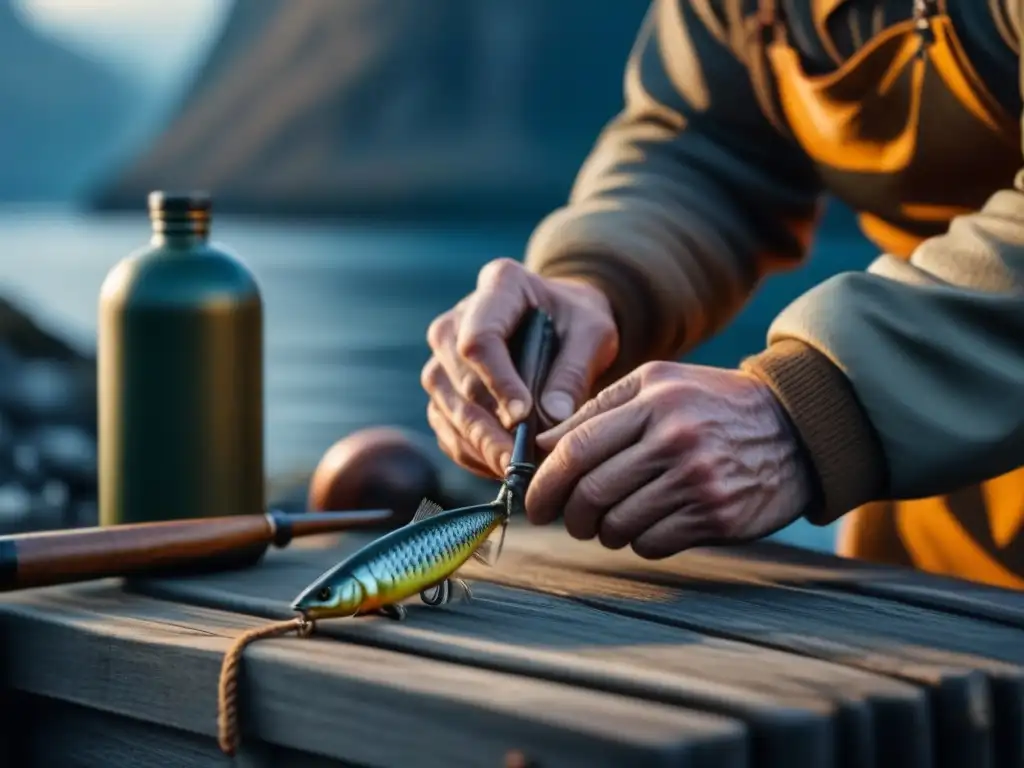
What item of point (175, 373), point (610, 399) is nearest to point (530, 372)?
point (610, 399)

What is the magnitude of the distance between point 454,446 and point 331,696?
68 cm

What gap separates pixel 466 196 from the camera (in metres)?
50.6

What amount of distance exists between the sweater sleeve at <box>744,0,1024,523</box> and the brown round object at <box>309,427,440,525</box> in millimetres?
596

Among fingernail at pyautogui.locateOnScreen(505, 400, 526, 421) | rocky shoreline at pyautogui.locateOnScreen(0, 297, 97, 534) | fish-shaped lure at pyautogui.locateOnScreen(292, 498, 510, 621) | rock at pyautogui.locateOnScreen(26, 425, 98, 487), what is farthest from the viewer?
rock at pyautogui.locateOnScreen(26, 425, 98, 487)

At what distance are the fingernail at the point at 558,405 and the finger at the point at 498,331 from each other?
1.1 inches

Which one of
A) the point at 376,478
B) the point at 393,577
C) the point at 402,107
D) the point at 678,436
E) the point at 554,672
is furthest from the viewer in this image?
the point at 402,107

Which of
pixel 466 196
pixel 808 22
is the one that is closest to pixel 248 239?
pixel 466 196

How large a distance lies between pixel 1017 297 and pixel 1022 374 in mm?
70

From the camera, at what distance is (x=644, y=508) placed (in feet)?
4.65

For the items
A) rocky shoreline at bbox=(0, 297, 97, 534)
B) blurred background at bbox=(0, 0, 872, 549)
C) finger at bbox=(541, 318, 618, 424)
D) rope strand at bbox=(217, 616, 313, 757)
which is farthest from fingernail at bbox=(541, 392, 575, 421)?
blurred background at bbox=(0, 0, 872, 549)

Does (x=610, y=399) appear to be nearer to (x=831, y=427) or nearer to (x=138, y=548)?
(x=831, y=427)

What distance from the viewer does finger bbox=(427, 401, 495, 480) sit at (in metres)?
1.73

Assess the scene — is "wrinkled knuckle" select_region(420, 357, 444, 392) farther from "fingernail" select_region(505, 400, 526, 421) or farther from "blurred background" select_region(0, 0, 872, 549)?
"blurred background" select_region(0, 0, 872, 549)

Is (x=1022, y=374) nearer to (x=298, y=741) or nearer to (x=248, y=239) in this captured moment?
(x=298, y=741)
